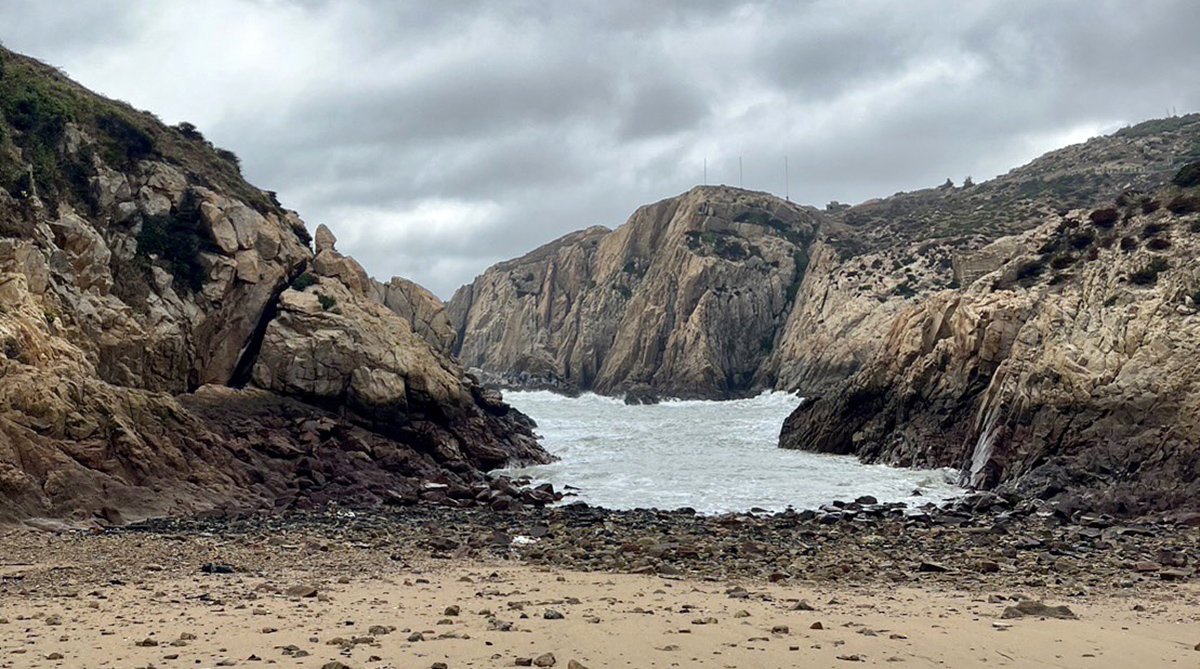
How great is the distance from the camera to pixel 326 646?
7168mm

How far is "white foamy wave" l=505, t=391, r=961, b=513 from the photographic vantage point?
21984 millimetres

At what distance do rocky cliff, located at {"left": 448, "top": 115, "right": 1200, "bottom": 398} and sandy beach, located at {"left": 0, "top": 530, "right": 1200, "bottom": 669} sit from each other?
44.9 metres

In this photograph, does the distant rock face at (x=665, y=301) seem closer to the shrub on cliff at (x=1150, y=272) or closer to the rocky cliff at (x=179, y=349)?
the rocky cliff at (x=179, y=349)

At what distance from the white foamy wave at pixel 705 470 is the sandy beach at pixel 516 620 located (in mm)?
10010

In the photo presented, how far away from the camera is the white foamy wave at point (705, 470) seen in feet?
72.1

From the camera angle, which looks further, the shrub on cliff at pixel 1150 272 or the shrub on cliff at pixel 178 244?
the shrub on cliff at pixel 178 244

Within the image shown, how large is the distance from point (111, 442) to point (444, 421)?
1208 cm

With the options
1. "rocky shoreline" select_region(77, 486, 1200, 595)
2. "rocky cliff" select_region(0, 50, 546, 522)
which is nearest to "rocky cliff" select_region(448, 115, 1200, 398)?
"rocky cliff" select_region(0, 50, 546, 522)

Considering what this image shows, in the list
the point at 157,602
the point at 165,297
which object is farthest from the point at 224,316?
the point at 157,602

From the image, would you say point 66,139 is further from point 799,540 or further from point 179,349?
point 799,540

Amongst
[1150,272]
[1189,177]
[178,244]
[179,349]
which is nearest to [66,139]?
[178,244]

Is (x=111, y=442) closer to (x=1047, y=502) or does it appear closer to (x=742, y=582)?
(x=742, y=582)

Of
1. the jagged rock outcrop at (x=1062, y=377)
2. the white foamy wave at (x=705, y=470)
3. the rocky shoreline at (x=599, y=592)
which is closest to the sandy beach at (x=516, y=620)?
the rocky shoreline at (x=599, y=592)

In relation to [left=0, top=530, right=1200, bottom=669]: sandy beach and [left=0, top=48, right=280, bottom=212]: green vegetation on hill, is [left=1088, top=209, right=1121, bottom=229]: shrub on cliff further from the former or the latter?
[left=0, top=48, right=280, bottom=212]: green vegetation on hill
